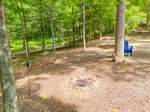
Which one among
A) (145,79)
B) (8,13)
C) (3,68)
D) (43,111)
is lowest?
(43,111)

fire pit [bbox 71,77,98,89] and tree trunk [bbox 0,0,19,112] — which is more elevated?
tree trunk [bbox 0,0,19,112]

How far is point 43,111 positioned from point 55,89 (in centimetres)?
159

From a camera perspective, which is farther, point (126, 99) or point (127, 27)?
point (127, 27)

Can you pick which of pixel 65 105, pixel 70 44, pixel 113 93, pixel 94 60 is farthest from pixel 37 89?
pixel 70 44

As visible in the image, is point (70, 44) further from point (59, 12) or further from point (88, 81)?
point (88, 81)

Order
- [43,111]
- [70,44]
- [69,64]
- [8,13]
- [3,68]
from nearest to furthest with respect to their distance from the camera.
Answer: [3,68] < [43,111] < [69,64] < [8,13] < [70,44]

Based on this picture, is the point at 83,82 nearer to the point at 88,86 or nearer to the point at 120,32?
the point at 88,86

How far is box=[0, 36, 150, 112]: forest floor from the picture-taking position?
729cm

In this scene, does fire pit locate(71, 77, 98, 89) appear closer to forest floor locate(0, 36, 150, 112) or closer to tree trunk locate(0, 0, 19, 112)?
forest floor locate(0, 36, 150, 112)

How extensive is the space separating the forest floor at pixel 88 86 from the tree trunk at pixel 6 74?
2.54 m

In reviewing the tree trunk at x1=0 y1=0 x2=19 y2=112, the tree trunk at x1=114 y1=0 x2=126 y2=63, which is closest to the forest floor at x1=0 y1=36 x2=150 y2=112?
the tree trunk at x1=114 y1=0 x2=126 y2=63

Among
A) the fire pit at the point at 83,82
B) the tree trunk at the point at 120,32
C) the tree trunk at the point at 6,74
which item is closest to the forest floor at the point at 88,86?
the fire pit at the point at 83,82

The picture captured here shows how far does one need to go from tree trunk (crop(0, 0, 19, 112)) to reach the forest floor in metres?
2.54

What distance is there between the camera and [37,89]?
28.5 ft
